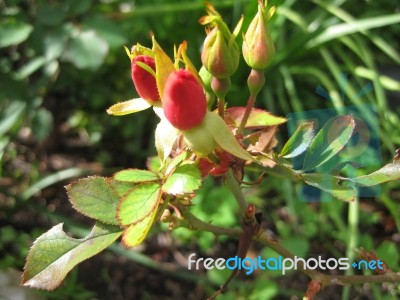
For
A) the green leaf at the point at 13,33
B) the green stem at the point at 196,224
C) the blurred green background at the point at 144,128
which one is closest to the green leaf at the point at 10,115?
the blurred green background at the point at 144,128

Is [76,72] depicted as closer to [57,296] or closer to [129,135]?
[129,135]

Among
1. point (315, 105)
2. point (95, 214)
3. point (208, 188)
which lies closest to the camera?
point (95, 214)

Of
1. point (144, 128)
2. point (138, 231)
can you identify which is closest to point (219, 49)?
point (138, 231)

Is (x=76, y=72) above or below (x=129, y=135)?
above

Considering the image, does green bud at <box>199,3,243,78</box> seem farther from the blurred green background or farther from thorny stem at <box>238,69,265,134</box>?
the blurred green background

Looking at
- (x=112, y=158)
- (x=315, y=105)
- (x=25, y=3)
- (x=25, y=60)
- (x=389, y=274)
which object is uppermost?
(x=389, y=274)

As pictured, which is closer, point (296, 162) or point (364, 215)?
point (296, 162)

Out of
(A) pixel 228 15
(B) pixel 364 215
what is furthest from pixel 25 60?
(B) pixel 364 215
